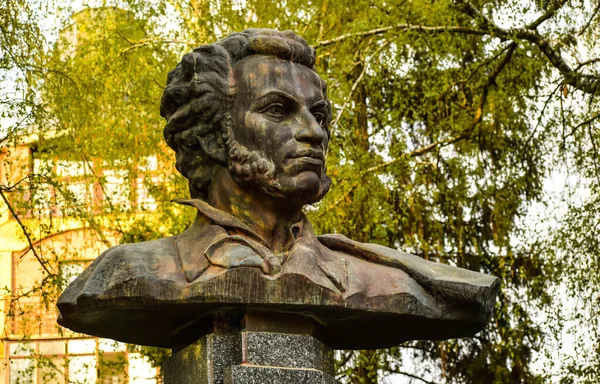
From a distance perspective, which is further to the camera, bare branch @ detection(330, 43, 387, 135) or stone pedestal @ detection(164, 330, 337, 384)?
bare branch @ detection(330, 43, 387, 135)

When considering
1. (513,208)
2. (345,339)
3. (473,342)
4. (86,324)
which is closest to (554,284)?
(513,208)

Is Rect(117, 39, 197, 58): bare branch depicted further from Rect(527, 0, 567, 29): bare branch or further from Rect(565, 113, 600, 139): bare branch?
Rect(565, 113, 600, 139): bare branch

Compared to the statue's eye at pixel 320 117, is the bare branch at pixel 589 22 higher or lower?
higher

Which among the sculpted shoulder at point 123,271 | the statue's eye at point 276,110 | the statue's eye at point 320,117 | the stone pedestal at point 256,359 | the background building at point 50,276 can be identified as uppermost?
the background building at point 50,276

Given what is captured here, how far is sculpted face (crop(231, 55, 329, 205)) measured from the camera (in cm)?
700

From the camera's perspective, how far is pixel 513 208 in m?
15.4

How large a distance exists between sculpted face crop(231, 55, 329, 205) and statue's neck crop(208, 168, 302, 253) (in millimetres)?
126

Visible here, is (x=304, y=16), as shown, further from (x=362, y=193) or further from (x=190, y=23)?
(x=362, y=193)

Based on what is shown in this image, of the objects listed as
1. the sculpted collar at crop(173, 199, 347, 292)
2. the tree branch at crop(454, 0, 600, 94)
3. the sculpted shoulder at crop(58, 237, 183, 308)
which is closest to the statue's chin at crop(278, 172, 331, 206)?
the sculpted collar at crop(173, 199, 347, 292)

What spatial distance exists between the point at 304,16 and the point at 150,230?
3230 millimetres

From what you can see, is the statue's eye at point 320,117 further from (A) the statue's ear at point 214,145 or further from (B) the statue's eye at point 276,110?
(A) the statue's ear at point 214,145

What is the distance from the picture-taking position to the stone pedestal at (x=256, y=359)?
6.81 metres

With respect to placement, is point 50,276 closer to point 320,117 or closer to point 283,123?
point 320,117

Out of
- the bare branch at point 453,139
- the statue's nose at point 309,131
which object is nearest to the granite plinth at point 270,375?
the statue's nose at point 309,131
